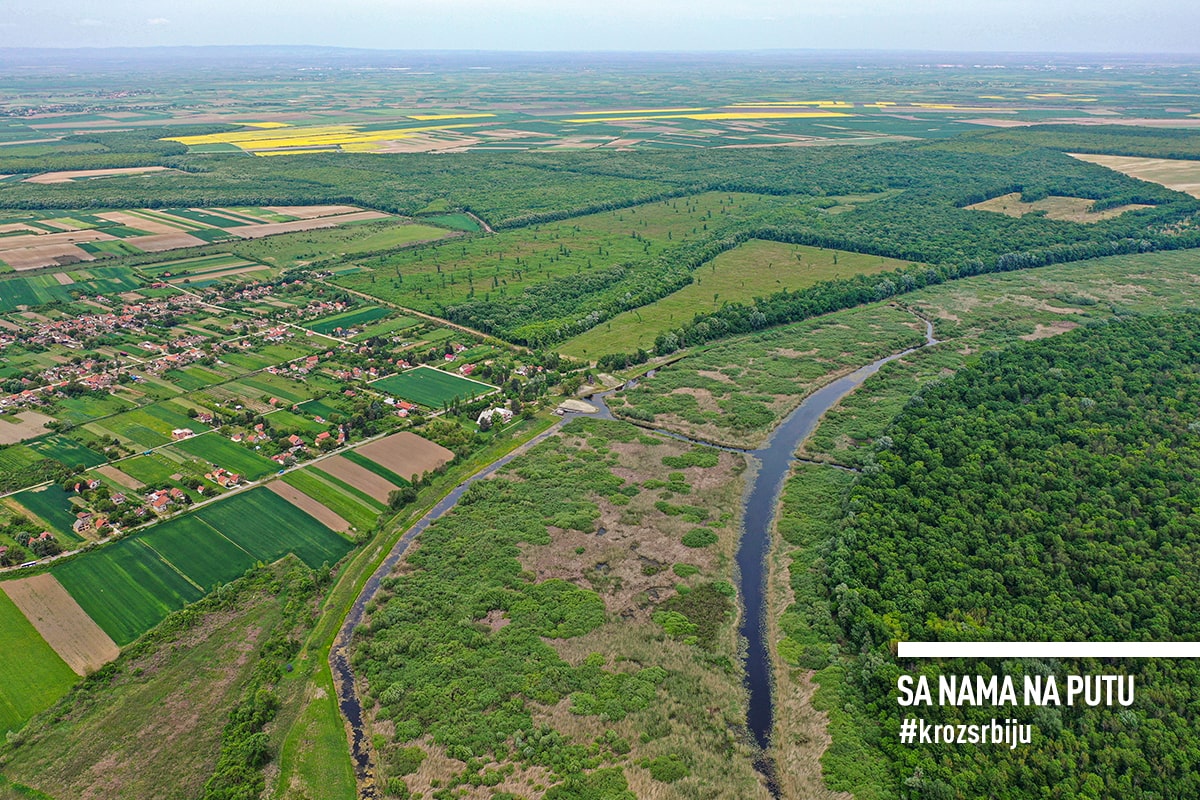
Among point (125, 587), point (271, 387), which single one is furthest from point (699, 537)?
point (271, 387)

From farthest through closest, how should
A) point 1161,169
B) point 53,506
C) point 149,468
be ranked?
point 1161,169 < point 149,468 < point 53,506

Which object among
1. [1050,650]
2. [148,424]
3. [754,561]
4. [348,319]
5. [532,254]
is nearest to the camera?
[1050,650]

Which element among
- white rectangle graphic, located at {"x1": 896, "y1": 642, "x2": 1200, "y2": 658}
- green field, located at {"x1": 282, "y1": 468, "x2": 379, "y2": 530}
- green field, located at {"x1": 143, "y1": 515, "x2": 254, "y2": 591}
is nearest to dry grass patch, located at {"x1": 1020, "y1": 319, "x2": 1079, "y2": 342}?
white rectangle graphic, located at {"x1": 896, "y1": 642, "x2": 1200, "y2": 658}

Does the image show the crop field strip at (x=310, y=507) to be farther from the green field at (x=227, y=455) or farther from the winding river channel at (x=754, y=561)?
the winding river channel at (x=754, y=561)

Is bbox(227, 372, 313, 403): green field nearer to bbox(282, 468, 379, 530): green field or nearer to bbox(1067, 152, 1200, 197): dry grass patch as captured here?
bbox(282, 468, 379, 530): green field

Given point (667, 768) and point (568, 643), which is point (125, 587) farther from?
point (667, 768)

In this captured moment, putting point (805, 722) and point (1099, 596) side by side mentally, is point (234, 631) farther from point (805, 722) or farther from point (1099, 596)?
point (1099, 596)
